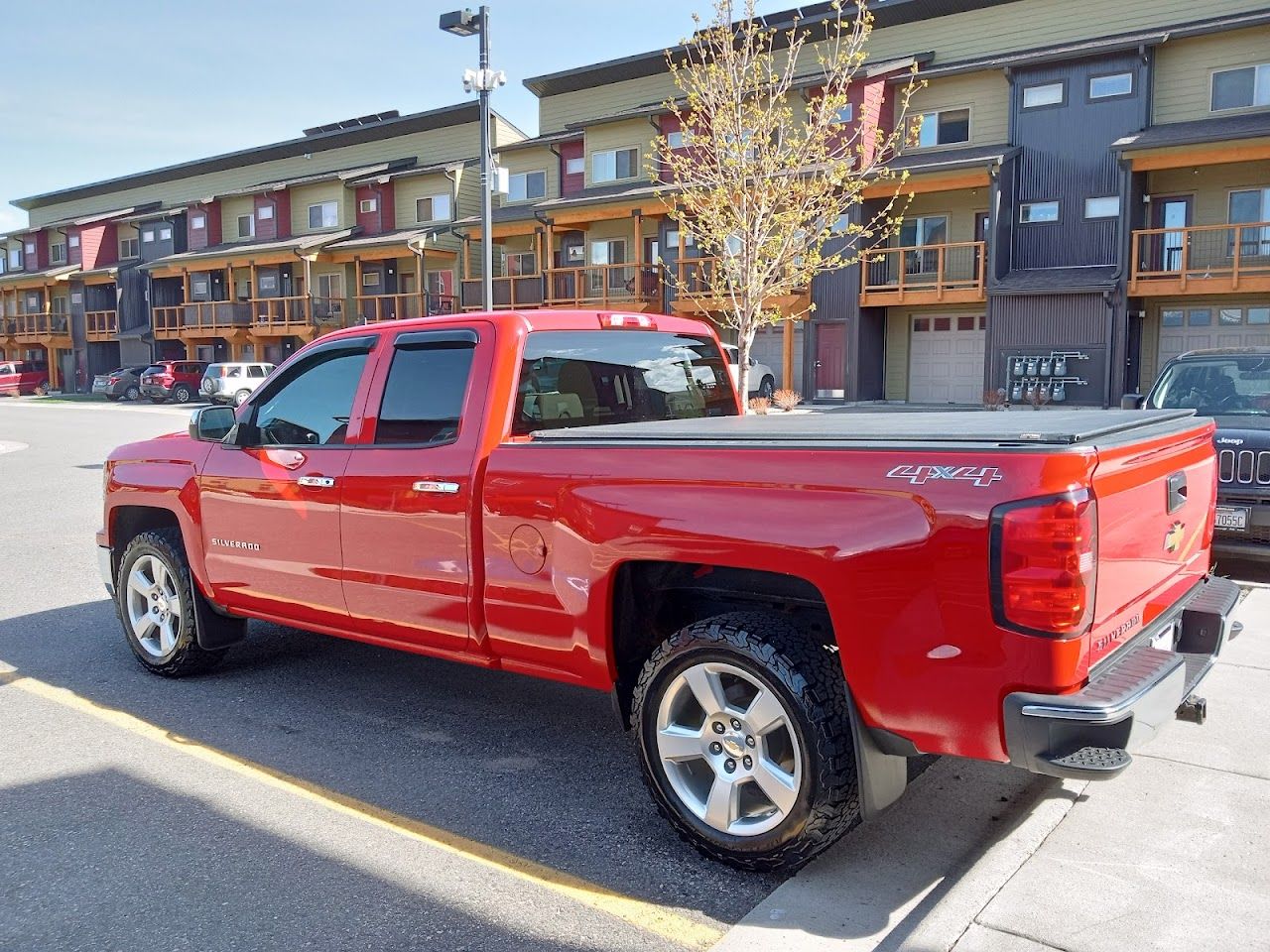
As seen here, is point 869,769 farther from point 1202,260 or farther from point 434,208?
point 434,208

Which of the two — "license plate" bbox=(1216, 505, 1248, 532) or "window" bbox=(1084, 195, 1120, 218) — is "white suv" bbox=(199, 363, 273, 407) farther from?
"license plate" bbox=(1216, 505, 1248, 532)

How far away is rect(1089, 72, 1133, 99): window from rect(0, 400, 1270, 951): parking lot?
77.9 feet

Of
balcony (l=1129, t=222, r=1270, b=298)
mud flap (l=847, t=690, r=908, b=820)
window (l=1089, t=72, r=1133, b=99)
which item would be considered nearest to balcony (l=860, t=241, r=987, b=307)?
balcony (l=1129, t=222, r=1270, b=298)

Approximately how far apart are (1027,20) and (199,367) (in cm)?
3363

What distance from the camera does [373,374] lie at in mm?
4797

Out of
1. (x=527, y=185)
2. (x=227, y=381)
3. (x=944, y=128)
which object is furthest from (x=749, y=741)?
(x=227, y=381)

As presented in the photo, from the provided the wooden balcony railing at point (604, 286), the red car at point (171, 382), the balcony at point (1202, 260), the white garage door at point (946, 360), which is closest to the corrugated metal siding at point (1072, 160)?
the balcony at point (1202, 260)

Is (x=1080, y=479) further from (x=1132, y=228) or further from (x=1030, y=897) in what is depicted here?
(x=1132, y=228)

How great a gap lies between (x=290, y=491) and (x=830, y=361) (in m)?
25.9

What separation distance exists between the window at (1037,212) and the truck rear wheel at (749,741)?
25715 millimetres

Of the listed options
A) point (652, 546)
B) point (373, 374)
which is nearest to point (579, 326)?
point (373, 374)

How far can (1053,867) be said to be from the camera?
3.46 m

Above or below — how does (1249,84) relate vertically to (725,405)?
above

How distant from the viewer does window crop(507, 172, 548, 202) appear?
3781 cm
